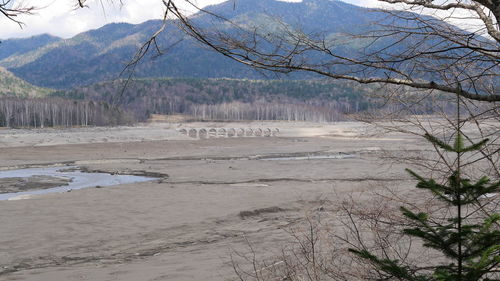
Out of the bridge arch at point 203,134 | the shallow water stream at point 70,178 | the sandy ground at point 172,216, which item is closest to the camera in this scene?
the sandy ground at point 172,216

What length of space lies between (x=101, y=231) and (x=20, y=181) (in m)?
12.7

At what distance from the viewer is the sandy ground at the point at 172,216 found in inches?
415

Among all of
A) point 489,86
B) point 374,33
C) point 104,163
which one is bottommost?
point 104,163

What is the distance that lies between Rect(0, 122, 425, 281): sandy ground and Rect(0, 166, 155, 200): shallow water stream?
5.25 ft

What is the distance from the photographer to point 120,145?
158 ft

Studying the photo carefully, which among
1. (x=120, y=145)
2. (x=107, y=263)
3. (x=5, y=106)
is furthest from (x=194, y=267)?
(x=5, y=106)

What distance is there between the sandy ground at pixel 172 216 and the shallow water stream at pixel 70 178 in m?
1.60

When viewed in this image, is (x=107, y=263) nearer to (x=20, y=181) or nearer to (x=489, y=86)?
(x=489, y=86)

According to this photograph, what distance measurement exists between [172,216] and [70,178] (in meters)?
12.1

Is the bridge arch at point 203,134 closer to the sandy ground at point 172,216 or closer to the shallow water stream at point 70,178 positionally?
the sandy ground at point 172,216

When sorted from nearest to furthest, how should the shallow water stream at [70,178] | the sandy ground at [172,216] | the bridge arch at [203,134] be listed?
1. the sandy ground at [172,216]
2. the shallow water stream at [70,178]
3. the bridge arch at [203,134]

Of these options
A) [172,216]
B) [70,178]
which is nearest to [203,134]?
[70,178]

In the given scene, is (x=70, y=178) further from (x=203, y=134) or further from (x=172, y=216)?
(x=203, y=134)

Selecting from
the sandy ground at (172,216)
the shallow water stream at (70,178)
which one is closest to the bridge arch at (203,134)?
the sandy ground at (172,216)
